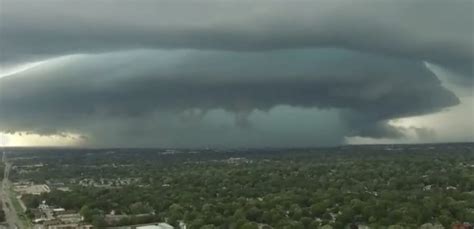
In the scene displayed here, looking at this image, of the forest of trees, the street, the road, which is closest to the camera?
the forest of trees

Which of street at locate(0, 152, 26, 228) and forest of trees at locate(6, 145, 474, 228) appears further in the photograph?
street at locate(0, 152, 26, 228)

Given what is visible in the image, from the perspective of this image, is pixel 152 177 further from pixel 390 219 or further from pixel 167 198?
pixel 390 219

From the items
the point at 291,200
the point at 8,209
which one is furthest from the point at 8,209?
the point at 291,200

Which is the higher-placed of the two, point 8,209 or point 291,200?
point 291,200

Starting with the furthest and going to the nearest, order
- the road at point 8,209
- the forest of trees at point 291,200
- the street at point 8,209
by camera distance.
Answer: the street at point 8,209 → the road at point 8,209 → the forest of trees at point 291,200

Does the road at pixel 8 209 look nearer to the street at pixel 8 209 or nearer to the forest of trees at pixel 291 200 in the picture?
the street at pixel 8 209

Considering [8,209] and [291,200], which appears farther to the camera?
[8,209]

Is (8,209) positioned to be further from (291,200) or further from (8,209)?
(291,200)

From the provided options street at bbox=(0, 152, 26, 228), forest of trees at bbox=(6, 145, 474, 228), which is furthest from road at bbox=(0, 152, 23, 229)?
forest of trees at bbox=(6, 145, 474, 228)

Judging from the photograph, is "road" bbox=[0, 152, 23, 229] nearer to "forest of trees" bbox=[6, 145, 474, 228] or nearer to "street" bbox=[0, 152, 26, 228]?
"street" bbox=[0, 152, 26, 228]

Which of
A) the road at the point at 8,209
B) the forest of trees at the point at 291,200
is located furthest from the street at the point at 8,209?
the forest of trees at the point at 291,200

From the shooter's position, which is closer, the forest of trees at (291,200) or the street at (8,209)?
the forest of trees at (291,200)
